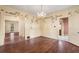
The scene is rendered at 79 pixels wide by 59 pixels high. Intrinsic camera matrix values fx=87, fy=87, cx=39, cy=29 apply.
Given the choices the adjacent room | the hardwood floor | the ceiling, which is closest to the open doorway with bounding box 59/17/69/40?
the adjacent room

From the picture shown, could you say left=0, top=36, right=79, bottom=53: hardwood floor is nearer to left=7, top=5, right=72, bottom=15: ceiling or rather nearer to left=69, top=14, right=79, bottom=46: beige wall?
left=69, top=14, right=79, bottom=46: beige wall

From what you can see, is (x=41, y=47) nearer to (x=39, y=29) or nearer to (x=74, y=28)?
(x=39, y=29)

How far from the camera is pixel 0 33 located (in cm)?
175

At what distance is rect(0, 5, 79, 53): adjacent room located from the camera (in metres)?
1.77

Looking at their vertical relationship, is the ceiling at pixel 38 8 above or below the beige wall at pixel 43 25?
above

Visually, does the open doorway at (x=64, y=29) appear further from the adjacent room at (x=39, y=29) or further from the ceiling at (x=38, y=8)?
the ceiling at (x=38, y=8)

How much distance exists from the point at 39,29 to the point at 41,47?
423 mm

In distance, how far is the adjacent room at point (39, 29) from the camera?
177 centimetres

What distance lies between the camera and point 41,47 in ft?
5.98

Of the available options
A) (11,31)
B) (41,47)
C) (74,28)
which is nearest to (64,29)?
(74,28)

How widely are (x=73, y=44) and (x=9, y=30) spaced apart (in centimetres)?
137

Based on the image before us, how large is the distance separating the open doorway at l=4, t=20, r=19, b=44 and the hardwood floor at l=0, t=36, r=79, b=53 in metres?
0.10

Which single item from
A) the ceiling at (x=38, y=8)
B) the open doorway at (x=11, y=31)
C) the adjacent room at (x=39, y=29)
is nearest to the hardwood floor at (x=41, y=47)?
the adjacent room at (x=39, y=29)
